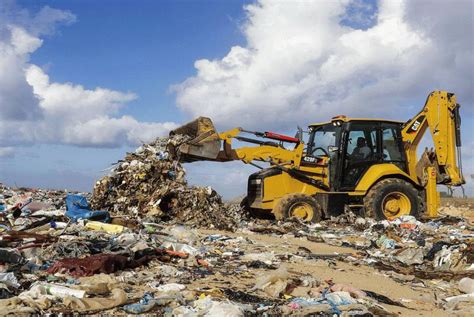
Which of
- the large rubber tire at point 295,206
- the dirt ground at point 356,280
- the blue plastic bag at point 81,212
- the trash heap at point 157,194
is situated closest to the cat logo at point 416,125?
the large rubber tire at point 295,206

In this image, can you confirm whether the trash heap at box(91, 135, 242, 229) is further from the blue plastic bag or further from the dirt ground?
the dirt ground

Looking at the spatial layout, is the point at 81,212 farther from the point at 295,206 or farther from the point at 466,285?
the point at 466,285

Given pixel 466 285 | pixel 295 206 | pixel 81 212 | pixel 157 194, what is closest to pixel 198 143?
pixel 157 194

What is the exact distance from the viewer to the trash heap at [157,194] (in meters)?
10.9

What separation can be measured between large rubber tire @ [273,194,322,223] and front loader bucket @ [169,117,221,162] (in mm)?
1769

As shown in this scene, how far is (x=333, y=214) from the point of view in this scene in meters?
12.2

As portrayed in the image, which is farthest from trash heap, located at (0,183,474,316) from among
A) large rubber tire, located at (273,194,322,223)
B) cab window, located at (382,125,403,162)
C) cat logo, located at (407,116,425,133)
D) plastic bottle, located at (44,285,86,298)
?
cat logo, located at (407,116,425,133)

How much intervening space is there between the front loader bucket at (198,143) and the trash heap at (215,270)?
1.65 metres

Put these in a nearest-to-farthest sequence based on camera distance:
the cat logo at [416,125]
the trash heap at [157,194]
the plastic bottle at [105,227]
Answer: the plastic bottle at [105,227]
the trash heap at [157,194]
the cat logo at [416,125]

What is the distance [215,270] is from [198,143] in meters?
5.37

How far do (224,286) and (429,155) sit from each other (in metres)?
9.18

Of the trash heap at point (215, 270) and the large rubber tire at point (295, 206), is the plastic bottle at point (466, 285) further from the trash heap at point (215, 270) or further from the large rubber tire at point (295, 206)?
the large rubber tire at point (295, 206)

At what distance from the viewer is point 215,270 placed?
6301mm

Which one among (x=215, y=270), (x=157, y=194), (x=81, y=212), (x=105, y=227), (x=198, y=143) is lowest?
(x=215, y=270)
